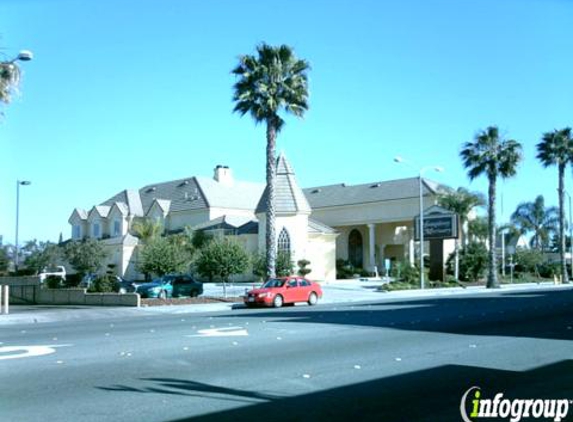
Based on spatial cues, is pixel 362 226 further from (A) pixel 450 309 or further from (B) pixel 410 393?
(B) pixel 410 393

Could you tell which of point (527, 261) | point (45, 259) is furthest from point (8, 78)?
point (527, 261)

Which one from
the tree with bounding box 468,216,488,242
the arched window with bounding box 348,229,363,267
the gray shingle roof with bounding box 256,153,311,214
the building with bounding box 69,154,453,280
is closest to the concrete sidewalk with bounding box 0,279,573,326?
the gray shingle roof with bounding box 256,153,311,214

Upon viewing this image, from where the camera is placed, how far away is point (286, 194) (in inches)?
2039

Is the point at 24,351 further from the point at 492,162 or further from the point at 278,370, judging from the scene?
the point at 492,162

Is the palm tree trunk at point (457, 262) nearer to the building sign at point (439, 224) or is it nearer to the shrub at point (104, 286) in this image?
the building sign at point (439, 224)

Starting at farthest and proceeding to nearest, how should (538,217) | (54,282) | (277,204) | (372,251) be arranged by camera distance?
(538,217) < (372,251) < (277,204) < (54,282)

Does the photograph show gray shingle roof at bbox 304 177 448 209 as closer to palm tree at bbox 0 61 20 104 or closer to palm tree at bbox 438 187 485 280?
palm tree at bbox 438 187 485 280

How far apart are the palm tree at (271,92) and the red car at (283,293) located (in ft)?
15.0

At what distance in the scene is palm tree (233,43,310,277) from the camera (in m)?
36.0

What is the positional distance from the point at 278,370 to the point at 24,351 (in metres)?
5.84

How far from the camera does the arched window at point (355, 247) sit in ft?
214

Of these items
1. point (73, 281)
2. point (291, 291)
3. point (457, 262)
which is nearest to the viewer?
point (291, 291)

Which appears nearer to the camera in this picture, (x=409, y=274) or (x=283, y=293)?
(x=283, y=293)

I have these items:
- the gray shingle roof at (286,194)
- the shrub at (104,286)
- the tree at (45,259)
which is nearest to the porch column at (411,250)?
the gray shingle roof at (286,194)
